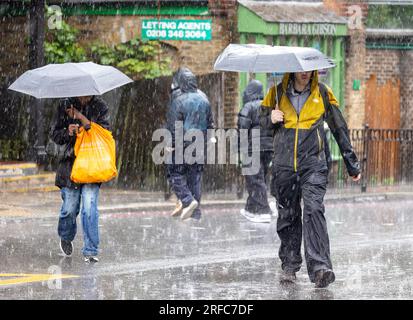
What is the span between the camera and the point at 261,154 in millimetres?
17031

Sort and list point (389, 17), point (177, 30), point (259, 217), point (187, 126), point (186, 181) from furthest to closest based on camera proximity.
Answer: point (389, 17), point (177, 30), point (186, 181), point (259, 217), point (187, 126)

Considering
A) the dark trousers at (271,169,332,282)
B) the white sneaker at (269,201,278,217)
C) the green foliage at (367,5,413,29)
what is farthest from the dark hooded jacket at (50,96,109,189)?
the green foliage at (367,5,413,29)

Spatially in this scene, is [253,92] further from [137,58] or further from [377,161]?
[377,161]

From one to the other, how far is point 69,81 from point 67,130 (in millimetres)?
608

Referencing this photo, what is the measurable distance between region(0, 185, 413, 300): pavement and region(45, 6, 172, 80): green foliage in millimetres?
3317

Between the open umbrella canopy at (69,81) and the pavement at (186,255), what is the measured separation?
170 cm

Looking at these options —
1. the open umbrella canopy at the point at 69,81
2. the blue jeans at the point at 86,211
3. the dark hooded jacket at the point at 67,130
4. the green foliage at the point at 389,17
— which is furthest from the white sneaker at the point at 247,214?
the green foliage at the point at 389,17

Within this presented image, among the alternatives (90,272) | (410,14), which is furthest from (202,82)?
(90,272)

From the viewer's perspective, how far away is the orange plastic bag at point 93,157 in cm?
1227

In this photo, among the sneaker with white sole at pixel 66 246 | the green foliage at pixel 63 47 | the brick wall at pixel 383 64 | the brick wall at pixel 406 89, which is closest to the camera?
the sneaker with white sole at pixel 66 246

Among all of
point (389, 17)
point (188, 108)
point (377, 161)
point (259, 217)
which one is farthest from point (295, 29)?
point (259, 217)

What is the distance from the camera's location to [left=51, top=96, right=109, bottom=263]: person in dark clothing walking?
12383 millimetres

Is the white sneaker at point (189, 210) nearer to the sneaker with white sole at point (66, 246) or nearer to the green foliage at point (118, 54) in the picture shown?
the sneaker with white sole at point (66, 246)
